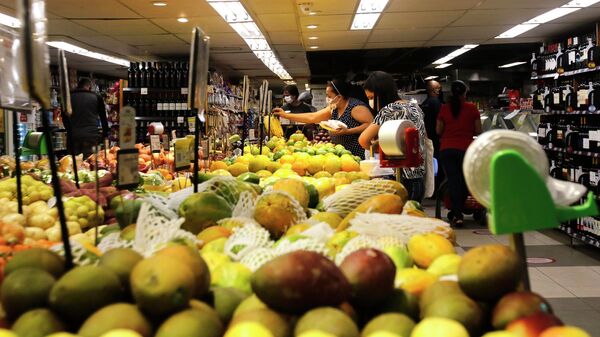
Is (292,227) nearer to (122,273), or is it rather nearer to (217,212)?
(217,212)

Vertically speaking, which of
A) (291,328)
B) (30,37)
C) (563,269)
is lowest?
(563,269)

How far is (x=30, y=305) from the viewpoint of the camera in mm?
1069

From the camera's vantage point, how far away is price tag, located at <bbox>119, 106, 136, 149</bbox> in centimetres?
170

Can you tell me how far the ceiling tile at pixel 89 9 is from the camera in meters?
6.76

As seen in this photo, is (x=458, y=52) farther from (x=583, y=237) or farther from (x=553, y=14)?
(x=583, y=237)

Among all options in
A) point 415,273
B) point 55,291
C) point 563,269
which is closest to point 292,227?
point 415,273

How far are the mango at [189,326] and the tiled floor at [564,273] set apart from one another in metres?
3.13

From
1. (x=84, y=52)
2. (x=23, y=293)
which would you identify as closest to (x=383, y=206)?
(x=23, y=293)

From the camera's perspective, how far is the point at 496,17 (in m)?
8.08

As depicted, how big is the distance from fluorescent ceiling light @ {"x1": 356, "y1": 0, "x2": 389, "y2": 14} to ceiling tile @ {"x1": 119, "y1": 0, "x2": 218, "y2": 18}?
5.92 ft

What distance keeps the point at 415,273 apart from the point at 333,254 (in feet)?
0.80

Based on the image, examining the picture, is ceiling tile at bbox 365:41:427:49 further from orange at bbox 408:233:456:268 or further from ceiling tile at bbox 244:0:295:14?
orange at bbox 408:233:456:268

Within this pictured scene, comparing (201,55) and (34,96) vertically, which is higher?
(201,55)

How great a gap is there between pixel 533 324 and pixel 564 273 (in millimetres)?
4531
